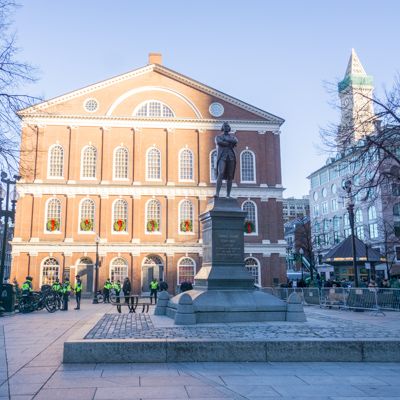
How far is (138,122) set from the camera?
135 feet

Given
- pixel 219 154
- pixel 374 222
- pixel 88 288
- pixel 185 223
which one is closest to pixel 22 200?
pixel 88 288

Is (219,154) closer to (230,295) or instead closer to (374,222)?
(230,295)

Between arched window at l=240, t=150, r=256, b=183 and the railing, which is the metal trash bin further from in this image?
arched window at l=240, t=150, r=256, b=183

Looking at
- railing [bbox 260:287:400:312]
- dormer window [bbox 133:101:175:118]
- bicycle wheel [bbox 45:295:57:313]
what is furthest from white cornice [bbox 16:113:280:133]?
bicycle wheel [bbox 45:295:57:313]

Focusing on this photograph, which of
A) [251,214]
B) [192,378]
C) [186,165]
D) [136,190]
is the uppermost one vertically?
[186,165]

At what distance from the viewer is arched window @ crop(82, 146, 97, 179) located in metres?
40.1

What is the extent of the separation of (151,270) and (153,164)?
9437 mm

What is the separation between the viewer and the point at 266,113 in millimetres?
42750

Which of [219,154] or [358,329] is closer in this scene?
[358,329]

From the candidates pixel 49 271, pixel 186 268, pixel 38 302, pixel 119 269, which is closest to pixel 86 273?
pixel 119 269

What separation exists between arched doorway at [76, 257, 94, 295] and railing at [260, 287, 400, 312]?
20.2 metres

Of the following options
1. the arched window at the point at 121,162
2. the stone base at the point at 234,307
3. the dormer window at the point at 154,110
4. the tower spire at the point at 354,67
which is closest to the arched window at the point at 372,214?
the dormer window at the point at 154,110

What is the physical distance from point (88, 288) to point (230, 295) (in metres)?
28.3

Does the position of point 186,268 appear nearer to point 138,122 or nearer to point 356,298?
point 138,122
